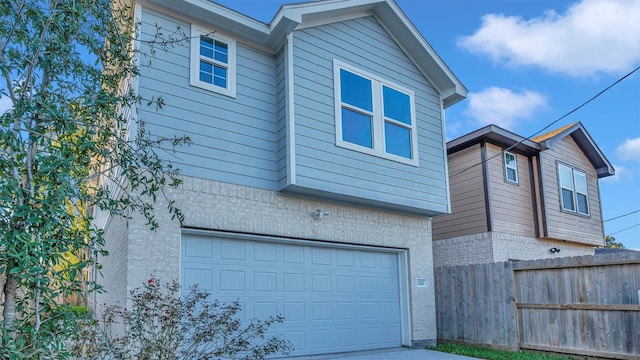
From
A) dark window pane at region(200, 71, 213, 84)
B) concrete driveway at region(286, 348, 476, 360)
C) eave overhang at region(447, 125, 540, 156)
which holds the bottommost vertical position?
concrete driveway at region(286, 348, 476, 360)

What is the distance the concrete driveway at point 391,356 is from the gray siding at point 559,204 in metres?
6.64

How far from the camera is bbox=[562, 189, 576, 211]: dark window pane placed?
15.0m

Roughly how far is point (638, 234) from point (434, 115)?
18010 millimetres

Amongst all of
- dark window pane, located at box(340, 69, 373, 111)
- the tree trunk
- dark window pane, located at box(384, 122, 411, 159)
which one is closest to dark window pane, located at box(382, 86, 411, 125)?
dark window pane, located at box(384, 122, 411, 159)

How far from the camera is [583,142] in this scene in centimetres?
1620

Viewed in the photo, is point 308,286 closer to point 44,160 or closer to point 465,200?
point 44,160

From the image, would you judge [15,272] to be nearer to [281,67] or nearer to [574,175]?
[281,67]

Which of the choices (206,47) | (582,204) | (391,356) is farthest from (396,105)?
(582,204)

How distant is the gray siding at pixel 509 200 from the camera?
13258 millimetres

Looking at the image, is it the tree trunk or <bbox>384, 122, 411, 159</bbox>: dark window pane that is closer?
the tree trunk

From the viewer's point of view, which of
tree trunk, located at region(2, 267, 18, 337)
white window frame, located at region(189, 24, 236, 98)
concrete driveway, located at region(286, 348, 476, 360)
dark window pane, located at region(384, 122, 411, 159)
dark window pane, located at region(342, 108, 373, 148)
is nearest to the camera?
tree trunk, located at region(2, 267, 18, 337)

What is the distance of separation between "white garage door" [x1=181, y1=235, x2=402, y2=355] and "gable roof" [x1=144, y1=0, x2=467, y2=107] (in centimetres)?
370

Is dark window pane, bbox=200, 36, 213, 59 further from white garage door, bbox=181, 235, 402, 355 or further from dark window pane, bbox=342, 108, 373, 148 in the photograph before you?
white garage door, bbox=181, 235, 402, 355

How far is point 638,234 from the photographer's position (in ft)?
76.5
